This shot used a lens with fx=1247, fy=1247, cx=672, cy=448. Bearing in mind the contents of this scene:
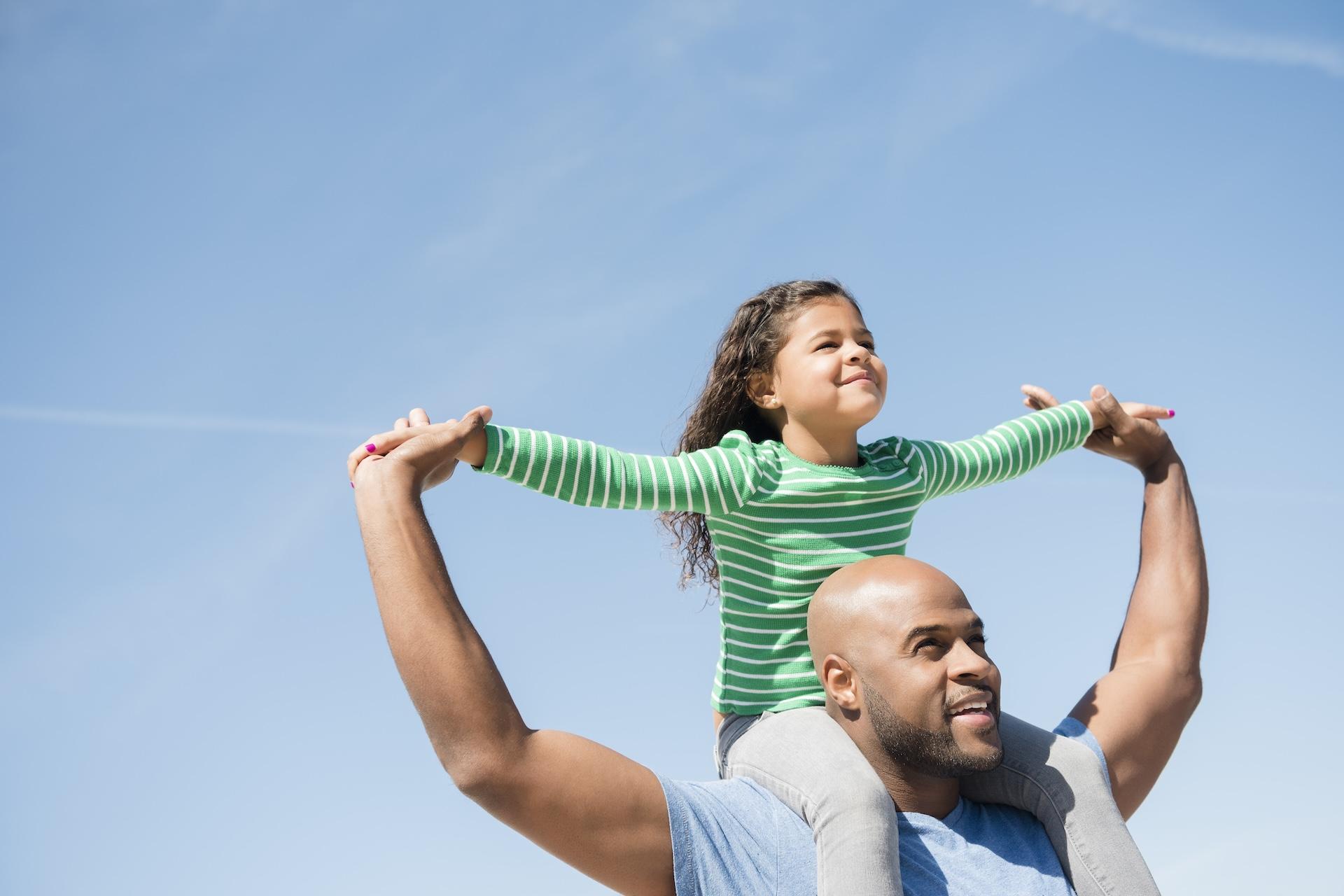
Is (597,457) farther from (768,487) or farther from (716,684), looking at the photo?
(716,684)

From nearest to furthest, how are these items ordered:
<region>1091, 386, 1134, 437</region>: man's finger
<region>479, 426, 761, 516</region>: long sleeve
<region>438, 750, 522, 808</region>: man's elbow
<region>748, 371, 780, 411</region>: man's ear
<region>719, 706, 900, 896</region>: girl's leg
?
<region>438, 750, 522, 808</region>: man's elbow → <region>719, 706, 900, 896</region>: girl's leg → <region>479, 426, 761, 516</region>: long sleeve → <region>748, 371, 780, 411</region>: man's ear → <region>1091, 386, 1134, 437</region>: man's finger

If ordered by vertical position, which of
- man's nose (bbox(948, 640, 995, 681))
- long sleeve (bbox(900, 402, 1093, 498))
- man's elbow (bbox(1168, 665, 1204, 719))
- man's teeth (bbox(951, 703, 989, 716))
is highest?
long sleeve (bbox(900, 402, 1093, 498))

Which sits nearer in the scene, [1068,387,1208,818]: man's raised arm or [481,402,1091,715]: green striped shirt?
[481,402,1091,715]: green striped shirt

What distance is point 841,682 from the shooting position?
3715 millimetres

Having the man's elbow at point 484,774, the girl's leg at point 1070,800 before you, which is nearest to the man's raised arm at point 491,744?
the man's elbow at point 484,774

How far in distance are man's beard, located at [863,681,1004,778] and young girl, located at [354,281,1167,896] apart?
14cm

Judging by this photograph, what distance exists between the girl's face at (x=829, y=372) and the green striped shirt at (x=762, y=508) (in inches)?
6.5

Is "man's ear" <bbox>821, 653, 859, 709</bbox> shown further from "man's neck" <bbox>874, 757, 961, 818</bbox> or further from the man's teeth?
the man's teeth

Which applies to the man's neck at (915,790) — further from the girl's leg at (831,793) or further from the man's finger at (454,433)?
the man's finger at (454,433)

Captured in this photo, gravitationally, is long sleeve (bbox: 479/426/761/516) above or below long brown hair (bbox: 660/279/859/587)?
below

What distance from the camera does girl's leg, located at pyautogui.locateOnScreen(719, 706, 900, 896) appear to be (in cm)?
319

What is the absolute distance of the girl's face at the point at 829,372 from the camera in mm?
4117

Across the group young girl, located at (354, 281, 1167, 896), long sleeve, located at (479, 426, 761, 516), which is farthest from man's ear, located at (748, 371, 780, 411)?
long sleeve, located at (479, 426, 761, 516)

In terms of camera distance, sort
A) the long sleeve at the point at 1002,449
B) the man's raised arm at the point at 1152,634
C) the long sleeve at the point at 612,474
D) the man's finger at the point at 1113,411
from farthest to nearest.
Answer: the man's finger at the point at 1113,411 < the long sleeve at the point at 1002,449 < the man's raised arm at the point at 1152,634 < the long sleeve at the point at 612,474
